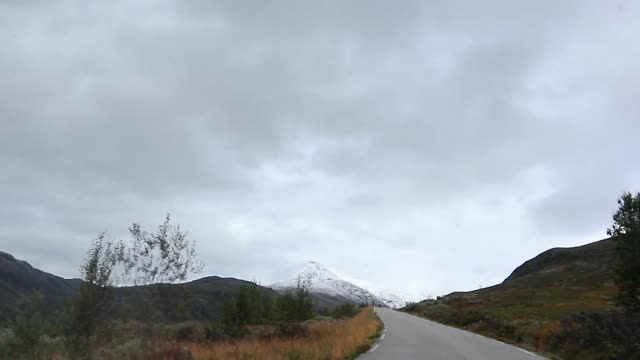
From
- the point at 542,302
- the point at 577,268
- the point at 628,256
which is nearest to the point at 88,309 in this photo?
the point at 628,256

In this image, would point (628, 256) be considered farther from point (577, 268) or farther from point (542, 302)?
point (577, 268)

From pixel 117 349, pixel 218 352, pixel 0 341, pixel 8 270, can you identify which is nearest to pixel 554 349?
pixel 218 352

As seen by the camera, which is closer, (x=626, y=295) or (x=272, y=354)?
(x=272, y=354)

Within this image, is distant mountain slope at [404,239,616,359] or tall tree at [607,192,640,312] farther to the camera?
distant mountain slope at [404,239,616,359]

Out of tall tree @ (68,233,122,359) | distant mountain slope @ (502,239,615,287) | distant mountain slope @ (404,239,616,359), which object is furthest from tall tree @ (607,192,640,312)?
distant mountain slope @ (502,239,615,287)

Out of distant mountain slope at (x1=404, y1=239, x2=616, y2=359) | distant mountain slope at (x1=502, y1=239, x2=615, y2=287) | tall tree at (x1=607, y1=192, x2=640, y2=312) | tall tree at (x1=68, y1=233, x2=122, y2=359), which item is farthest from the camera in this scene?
distant mountain slope at (x1=502, y1=239, x2=615, y2=287)

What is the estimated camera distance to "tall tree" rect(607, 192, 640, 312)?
2895cm

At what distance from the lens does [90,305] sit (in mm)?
15180

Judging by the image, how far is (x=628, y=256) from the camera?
29.2m

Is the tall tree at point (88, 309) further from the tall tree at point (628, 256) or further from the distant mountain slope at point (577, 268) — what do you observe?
the distant mountain slope at point (577, 268)

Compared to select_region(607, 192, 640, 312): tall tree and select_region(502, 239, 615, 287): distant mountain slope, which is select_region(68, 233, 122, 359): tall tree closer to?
select_region(607, 192, 640, 312): tall tree

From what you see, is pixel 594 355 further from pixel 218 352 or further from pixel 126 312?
pixel 126 312

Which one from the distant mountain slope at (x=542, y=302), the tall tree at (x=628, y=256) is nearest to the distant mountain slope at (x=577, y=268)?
the distant mountain slope at (x=542, y=302)

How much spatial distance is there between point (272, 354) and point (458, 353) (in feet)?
26.1
